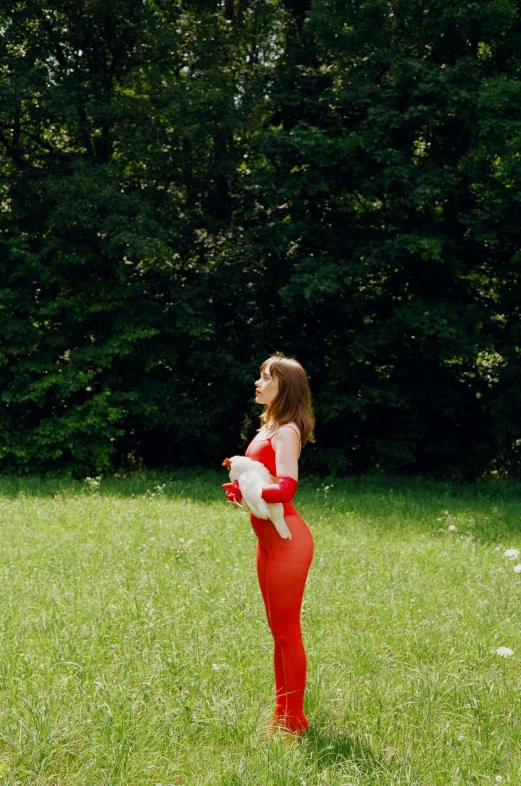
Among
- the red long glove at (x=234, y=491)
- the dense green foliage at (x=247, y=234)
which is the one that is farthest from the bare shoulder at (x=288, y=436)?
the dense green foliage at (x=247, y=234)

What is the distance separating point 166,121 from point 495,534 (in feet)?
36.7

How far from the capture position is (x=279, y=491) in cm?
378

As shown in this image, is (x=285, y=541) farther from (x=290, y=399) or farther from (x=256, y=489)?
(x=290, y=399)

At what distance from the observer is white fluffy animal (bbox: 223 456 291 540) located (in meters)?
3.80

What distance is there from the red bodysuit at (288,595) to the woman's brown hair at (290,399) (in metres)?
0.43

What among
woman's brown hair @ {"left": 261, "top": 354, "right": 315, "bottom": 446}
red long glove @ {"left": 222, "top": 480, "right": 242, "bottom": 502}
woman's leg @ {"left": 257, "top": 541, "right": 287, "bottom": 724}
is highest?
woman's brown hair @ {"left": 261, "top": 354, "right": 315, "bottom": 446}

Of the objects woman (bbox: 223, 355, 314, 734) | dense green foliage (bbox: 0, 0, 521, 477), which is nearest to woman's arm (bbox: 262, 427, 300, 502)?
woman (bbox: 223, 355, 314, 734)

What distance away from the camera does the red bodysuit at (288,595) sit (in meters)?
3.90

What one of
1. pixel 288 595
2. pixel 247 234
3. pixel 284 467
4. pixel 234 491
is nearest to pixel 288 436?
pixel 284 467

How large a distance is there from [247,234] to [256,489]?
13.2m

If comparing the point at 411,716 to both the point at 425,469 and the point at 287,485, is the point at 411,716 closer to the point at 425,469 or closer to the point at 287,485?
the point at 287,485

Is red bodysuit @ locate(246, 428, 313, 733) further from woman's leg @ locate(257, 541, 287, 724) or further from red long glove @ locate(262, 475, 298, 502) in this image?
red long glove @ locate(262, 475, 298, 502)

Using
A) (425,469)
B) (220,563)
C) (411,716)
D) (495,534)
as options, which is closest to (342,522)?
(495,534)

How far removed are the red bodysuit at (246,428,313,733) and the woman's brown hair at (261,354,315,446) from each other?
16.9 inches
